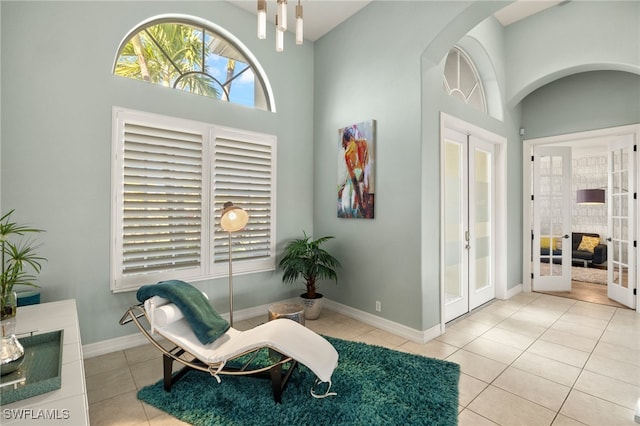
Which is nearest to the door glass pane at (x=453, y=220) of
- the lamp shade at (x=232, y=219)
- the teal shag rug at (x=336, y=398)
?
the teal shag rug at (x=336, y=398)

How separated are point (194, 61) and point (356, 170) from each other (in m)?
2.27

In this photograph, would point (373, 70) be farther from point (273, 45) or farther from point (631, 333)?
point (631, 333)

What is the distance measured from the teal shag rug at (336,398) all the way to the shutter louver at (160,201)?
3.98ft

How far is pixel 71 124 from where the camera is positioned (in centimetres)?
268

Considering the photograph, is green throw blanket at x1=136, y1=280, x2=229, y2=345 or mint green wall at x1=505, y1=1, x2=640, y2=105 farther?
mint green wall at x1=505, y1=1, x2=640, y2=105

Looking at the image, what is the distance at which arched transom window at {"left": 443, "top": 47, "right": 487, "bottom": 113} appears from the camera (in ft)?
12.7

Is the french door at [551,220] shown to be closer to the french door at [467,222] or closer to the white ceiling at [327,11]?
the french door at [467,222]

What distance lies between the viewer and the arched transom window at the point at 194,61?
3.14 meters

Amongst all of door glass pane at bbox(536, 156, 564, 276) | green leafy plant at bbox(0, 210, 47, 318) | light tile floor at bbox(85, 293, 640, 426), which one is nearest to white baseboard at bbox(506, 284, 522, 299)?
door glass pane at bbox(536, 156, 564, 276)

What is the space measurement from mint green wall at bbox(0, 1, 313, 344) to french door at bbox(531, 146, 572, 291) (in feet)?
17.6

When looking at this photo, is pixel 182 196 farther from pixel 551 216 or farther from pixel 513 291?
pixel 551 216

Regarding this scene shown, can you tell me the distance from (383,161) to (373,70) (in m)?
1.12

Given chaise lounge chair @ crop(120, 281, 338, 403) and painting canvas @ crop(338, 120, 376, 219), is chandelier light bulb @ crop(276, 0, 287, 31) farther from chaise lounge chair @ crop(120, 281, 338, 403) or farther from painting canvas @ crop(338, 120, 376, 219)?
chaise lounge chair @ crop(120, 281, 338, 403)

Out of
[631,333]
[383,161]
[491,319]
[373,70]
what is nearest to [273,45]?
[373,70]
